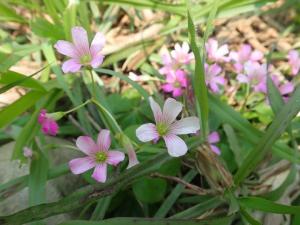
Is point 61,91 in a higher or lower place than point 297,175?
higher

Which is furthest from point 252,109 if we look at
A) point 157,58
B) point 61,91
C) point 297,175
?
point 61,91

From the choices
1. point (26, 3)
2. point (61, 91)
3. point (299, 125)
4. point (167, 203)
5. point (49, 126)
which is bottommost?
point (167, 203)

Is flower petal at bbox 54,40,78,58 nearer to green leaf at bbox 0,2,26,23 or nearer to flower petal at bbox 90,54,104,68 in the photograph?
flower petal at bbox 90,54,104,68

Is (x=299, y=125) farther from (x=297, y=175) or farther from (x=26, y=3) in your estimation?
(x=26, y=3)

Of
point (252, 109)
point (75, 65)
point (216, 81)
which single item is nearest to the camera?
point (75, 65)

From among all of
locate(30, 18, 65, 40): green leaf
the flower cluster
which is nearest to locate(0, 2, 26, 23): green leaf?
locate(30, 18, 65, 40): green leaf

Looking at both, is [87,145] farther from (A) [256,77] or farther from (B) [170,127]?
(A) [256,77]

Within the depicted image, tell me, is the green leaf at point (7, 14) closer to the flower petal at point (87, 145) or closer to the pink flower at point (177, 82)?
the pink flower at point (177, 82)
